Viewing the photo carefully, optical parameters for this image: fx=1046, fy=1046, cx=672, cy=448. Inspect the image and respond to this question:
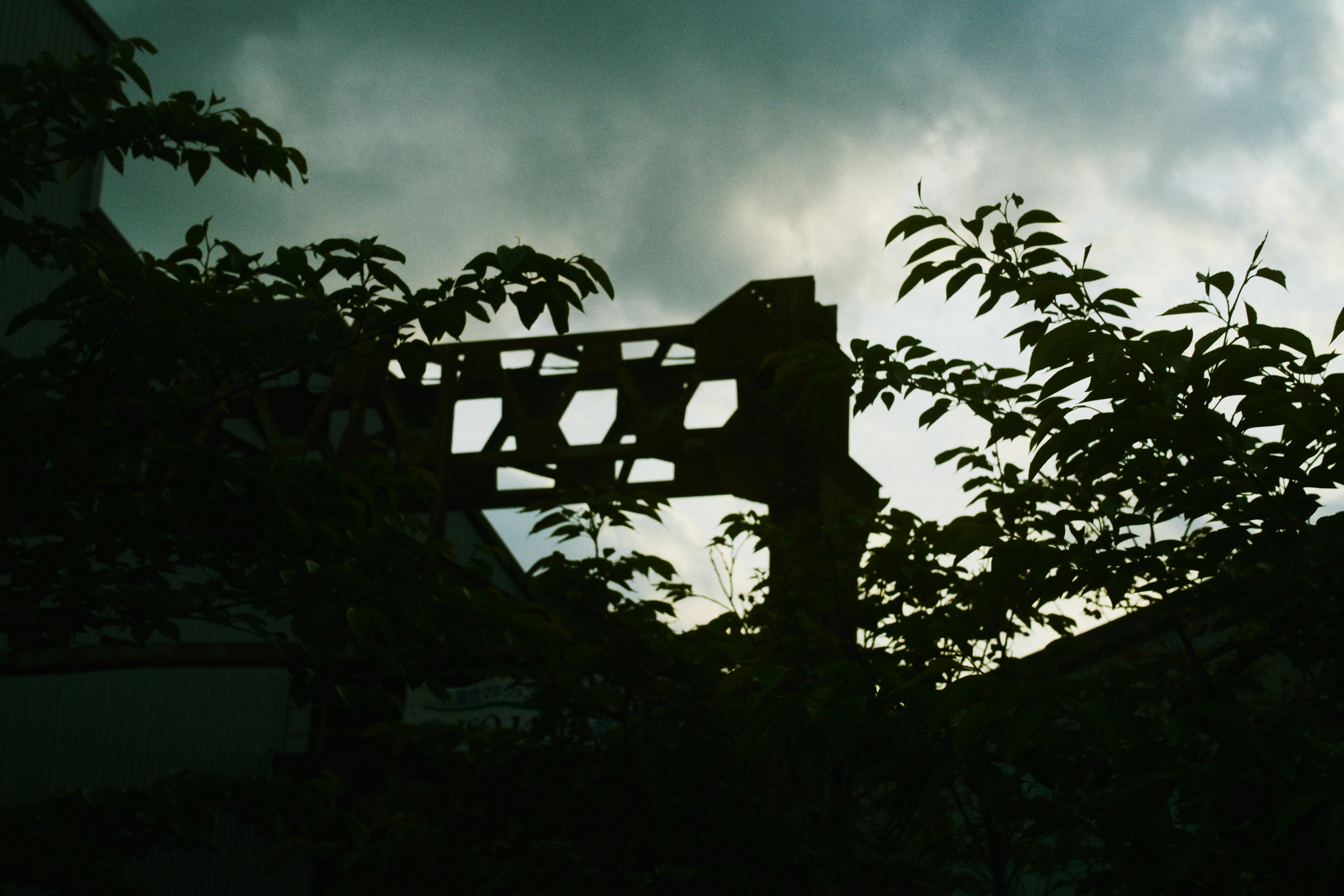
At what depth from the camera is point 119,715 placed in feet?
41.6

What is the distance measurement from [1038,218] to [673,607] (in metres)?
2.45

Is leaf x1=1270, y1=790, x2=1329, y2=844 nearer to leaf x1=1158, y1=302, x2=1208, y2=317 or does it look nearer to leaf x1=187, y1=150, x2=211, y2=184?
leaf x1=1158, y1=302, x2=1208, y2=317

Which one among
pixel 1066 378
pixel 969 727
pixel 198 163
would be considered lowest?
pixel 969 727

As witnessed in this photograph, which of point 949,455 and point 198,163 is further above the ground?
point 198,163

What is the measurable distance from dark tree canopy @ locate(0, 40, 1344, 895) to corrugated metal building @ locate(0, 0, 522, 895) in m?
Answer: 5.19

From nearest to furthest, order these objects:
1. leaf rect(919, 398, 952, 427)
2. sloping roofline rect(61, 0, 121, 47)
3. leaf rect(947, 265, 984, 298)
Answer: leaf rect(947, 265, 984, 298), leaf rect(919, 398, 952, 427), sloping roofline rect(61, 0, 121, 47)

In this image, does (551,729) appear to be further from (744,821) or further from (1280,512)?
→ (1280,512)

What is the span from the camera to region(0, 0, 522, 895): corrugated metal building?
11.0 metres

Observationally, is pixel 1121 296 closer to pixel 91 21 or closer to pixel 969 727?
pixel 969 727

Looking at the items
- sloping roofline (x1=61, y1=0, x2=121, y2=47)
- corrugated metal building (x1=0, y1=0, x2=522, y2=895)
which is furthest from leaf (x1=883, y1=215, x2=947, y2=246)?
sloping roofline (x1=61, y1=0, x2=121, y2=47)

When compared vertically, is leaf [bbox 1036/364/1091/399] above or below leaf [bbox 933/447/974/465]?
below

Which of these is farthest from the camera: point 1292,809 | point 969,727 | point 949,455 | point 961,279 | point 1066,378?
point 949,455

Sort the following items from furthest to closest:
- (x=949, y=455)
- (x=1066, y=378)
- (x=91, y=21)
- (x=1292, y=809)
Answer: (x=91, y=21), (x=949, y=455), (x=1066, y=378), (x=1292, y=809)

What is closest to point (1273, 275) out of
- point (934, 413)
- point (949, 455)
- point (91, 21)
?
point (934, 413)
